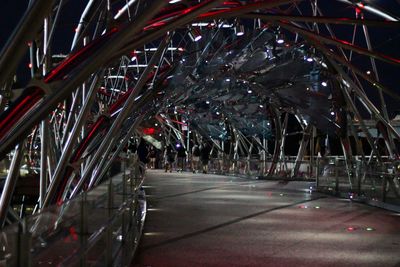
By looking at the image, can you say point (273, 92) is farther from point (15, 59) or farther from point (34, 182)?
point (15, 59)

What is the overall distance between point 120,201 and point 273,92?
22.9 meters

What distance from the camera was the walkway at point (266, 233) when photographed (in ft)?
33.2

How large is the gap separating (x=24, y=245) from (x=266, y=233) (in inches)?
385

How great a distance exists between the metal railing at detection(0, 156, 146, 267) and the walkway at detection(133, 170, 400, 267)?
97 centimetres

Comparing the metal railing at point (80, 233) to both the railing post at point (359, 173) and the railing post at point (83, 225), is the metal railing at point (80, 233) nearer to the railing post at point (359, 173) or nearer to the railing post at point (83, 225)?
the railing post at point (83, 225)

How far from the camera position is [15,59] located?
7.43m

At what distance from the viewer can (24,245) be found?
12.0 feet

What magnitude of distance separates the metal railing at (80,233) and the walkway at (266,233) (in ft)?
3.17

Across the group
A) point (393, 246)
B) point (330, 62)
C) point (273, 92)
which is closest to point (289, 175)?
point (273, 92)

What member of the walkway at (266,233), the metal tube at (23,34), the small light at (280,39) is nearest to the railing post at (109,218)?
the walkway at (266,233)

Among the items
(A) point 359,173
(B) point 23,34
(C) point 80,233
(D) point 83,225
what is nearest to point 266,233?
(B) point 23,34

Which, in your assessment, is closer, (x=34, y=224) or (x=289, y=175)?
(x=34, y=224)

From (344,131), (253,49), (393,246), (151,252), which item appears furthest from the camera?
(344,131)

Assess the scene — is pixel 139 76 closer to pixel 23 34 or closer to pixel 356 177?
pixel 356 177
